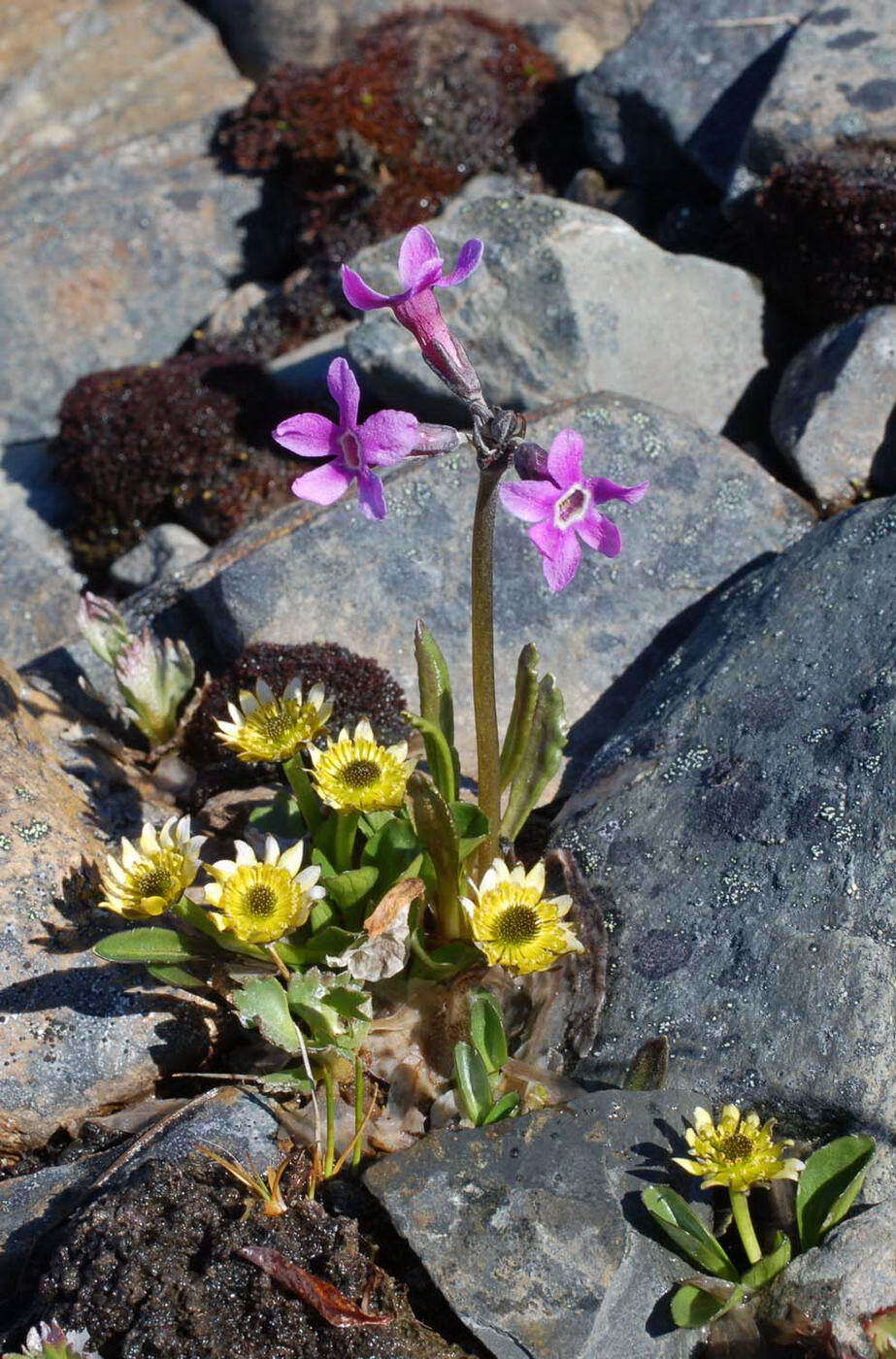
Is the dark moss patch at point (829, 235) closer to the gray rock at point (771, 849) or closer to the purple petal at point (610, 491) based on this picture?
the gray rock at point (771, 849)

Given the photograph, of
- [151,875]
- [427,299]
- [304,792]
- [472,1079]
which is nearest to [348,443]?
[427,299]

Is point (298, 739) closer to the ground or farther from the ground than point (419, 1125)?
farther from the ground

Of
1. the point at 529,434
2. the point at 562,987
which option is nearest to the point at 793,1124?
the point at 562,987

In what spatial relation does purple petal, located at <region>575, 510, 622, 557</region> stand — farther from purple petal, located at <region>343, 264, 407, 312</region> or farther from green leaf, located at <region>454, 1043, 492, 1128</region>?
green leaf, located at <region>454, 1043, 492, 1128</region>

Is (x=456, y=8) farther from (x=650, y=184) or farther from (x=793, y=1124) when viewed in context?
(x=793, y=1124)

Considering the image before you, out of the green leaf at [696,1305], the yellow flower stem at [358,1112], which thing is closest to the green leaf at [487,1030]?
the yellow flower stem at [358,1112]

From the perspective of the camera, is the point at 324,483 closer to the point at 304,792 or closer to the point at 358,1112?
the point at 304,792

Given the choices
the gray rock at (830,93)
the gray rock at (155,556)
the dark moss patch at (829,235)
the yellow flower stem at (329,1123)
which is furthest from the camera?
the gray rock at (155,556)
